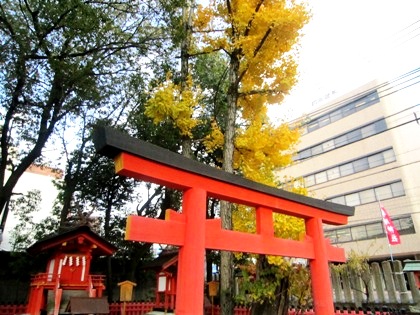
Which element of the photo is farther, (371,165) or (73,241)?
(371,165)

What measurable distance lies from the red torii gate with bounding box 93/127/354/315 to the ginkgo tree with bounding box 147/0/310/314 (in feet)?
9.47

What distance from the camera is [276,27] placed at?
24.6 feet

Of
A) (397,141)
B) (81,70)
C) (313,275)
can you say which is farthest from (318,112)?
(313,275)

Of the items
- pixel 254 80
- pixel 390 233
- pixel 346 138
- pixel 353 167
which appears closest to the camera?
pixel 254 80

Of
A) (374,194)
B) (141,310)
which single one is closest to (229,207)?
(141,310)

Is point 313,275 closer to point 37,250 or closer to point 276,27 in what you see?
point 276,27

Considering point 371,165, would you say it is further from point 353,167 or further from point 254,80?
point 254,80

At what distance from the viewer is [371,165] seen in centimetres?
2320

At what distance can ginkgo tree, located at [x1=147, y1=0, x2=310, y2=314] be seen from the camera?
7.37 metres

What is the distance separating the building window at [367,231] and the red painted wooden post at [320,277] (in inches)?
773

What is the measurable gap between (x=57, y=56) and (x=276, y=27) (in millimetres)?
6061

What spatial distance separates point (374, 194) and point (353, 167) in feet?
8.98

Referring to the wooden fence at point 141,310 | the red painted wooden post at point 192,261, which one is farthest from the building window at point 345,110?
the red painted wooden post at point 192,261

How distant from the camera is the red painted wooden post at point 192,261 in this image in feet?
10.4
